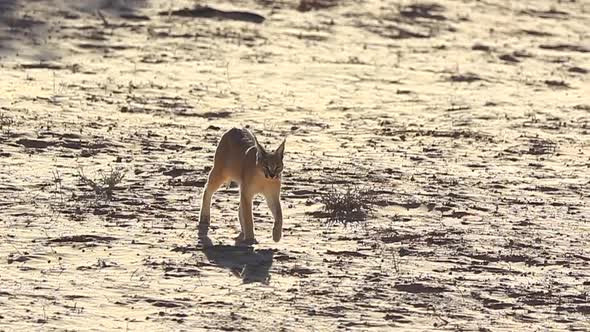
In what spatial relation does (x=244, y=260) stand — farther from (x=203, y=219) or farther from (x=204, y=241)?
(x=203, y=219)

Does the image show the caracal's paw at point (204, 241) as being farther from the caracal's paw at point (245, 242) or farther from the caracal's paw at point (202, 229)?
the caracal's paw at point (245, 242)

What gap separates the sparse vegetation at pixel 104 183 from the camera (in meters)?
11.9

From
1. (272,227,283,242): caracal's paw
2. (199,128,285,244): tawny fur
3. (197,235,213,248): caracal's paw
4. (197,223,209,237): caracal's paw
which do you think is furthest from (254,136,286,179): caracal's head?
(197,223,209,237): caracal's paw

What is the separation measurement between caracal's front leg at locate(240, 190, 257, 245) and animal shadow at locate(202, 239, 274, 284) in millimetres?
167

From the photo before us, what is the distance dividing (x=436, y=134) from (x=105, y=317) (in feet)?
24.5

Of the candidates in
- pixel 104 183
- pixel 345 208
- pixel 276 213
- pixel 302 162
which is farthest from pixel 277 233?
pixel 302 162

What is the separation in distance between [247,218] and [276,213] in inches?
8.5

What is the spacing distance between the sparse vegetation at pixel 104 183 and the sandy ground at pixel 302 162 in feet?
0.32

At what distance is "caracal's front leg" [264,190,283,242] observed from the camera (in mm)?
10594

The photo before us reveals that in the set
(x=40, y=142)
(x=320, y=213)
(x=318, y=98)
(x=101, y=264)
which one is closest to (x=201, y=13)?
(x=318, y=98)

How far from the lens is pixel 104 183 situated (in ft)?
39.6

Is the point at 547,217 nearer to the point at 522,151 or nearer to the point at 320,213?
the point at 320,213

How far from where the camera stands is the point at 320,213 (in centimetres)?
1177

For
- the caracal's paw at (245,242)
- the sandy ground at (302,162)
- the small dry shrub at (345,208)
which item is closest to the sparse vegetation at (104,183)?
the sandy ground at (302,162)
